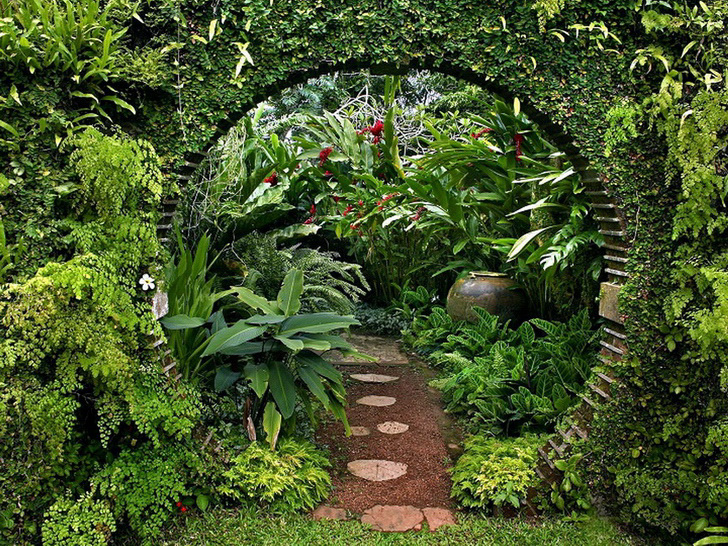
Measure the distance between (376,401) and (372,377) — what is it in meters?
0.62

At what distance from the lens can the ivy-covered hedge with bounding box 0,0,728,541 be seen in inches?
89.7

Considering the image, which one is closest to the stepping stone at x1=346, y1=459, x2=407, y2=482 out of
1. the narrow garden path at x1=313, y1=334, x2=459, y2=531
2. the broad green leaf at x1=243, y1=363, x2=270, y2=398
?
the narrow garden path at x1=313, y1=334, x2=459, y2=531

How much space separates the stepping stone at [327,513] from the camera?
9.27ft

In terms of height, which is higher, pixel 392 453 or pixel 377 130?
pixel 377 130

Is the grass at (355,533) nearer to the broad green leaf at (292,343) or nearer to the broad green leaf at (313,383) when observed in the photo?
the broad green leaf at (313,383)

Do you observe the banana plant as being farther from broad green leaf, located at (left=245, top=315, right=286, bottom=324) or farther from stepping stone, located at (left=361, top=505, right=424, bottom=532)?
stepping stone, located at (left=361, top=505, right=424, bottom=532)

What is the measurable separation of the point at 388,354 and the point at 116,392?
3.59 meters

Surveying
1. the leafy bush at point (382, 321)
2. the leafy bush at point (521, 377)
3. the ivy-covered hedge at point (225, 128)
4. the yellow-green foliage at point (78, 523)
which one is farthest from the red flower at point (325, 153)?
the yellow-green foliage at point (78, 523)

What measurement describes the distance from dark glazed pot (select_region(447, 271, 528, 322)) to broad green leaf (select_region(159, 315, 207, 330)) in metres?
2.86

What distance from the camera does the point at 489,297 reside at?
5.22 meters

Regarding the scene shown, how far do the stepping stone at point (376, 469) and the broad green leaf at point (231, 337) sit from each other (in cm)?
101

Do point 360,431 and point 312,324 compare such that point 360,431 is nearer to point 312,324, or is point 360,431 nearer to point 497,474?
point 312,324

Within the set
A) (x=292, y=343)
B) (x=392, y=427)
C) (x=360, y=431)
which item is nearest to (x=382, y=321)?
(x=392, y=427)

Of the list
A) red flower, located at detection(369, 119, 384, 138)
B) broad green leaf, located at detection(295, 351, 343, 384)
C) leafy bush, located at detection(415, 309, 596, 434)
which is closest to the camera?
broad green leaf, located at detection(295, 351, 343, 384)
